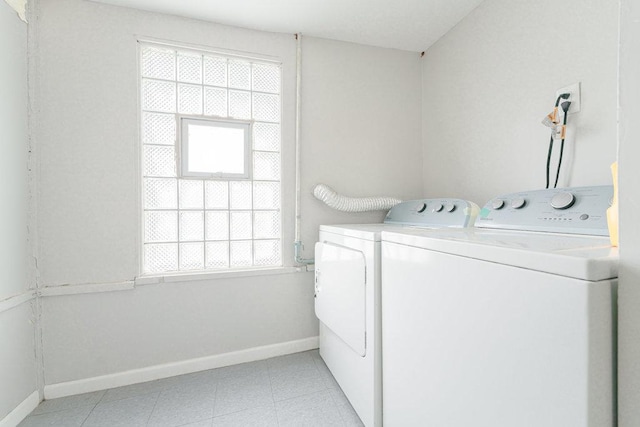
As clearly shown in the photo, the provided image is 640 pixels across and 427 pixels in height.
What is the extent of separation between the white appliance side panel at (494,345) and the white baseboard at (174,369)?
1050mm

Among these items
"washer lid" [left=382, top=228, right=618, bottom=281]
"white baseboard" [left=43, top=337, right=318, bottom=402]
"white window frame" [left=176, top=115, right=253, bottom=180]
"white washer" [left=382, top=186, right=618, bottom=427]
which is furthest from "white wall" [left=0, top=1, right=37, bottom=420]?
"washer lid" [left=382, top=228, right=618, bottom=281]

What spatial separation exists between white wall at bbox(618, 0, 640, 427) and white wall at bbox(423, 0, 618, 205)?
3.22 feet

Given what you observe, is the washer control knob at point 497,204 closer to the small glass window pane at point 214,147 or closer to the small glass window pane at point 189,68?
the small glass window pane at point 214,147

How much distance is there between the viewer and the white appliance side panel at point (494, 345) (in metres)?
0.48

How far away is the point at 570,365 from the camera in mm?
502

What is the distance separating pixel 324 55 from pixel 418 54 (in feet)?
2.73

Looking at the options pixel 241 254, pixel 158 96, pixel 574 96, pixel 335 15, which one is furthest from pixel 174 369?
pixel 574 96

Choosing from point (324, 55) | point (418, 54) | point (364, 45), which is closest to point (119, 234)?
point (324, 55)

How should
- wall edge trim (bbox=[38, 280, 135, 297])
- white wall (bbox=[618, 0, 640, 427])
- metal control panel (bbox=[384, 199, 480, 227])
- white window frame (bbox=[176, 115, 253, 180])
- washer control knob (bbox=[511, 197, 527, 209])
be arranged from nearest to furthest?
white wall (bbox=[618, 0, 640, 427]) < washer control knob (bbox=[511, 197, 527, 209]) < metal control panel (bbox=[384, 199, 480, 227]) < wall edge trim (bbox=[38, 280, 135, 297]) < white window frame (bbox=[176, 115, 253, 180])

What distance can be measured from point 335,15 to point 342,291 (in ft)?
5.86

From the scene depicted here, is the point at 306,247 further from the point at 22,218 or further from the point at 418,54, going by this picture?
the point at 418,54

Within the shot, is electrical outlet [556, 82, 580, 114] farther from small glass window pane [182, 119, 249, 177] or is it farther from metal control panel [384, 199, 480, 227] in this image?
small glass window pane [182, 119, 249, 177]

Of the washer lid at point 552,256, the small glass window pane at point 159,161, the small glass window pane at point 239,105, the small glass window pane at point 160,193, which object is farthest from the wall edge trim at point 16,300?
the washer lid at point 552,256

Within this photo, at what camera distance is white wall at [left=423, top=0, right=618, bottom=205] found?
3.88 ft
